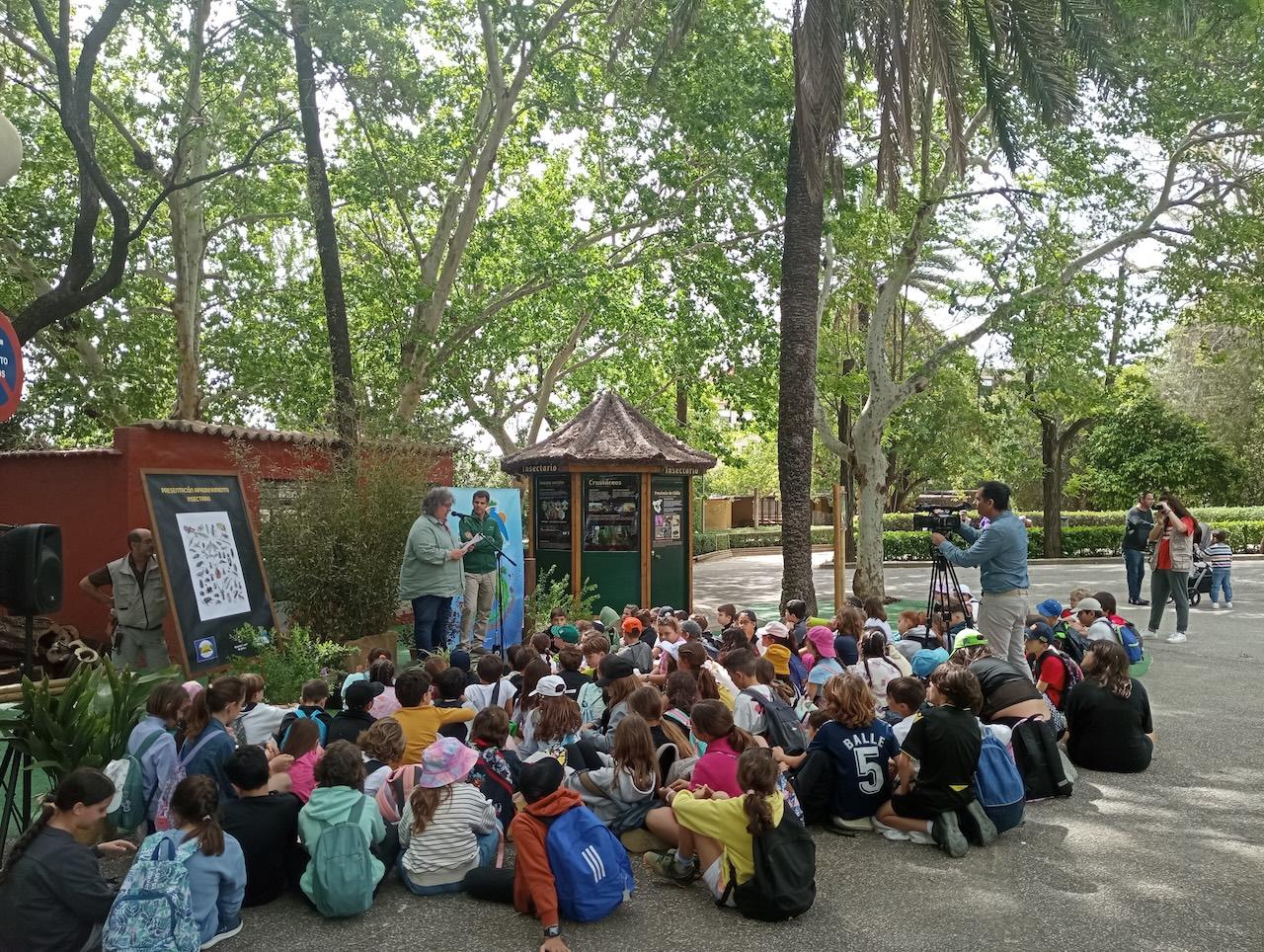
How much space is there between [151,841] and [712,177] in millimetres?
14737

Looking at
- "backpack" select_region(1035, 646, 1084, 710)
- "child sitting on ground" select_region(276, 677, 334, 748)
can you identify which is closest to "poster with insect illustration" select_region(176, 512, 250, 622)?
"child sitting on ground" select_region(276, 677, 334, 748)

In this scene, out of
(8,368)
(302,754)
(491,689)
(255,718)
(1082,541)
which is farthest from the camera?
(1082,541)

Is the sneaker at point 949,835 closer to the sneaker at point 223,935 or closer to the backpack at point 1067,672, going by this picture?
the backpack at point 1067,672

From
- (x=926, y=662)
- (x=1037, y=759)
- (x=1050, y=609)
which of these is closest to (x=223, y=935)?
(x=1037, y=759)

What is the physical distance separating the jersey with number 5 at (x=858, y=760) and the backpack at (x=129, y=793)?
12.0 feet

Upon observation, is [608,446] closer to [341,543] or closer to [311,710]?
[341,543]

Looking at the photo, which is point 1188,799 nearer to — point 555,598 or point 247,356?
point 555,598

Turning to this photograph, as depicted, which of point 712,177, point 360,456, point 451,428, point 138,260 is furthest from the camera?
point 138,260

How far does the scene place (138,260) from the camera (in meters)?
18.0

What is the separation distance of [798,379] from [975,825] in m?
6.14

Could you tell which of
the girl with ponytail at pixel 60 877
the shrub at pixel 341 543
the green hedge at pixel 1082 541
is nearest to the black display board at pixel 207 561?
the shrub at pixel 341 543

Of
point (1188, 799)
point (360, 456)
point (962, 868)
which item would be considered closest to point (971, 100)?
point (360, 456)

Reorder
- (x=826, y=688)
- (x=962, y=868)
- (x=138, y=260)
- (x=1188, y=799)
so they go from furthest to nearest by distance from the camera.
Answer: (x=138, y=260)
(x=1188, y=799)
(x=826, y=688)
(x=962, y=868)

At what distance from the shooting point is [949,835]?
5.11 meters
